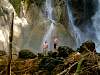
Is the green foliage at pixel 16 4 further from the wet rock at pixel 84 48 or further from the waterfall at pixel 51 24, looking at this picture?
the wet rock at pixel 84 48

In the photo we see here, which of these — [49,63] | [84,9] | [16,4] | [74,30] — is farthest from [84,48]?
[84,9]

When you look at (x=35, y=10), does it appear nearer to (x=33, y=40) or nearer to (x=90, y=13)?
(x=33, y=40)

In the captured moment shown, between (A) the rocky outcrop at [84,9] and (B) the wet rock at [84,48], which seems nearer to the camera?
(B) the wet rock at [84,48]

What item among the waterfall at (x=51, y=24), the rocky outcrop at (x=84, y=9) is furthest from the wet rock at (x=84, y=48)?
the rocky outcrop at (x=84, y=9)

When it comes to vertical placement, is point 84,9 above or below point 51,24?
above

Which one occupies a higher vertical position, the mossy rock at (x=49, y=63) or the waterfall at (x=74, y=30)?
the waterfall at (x=74, y=30)

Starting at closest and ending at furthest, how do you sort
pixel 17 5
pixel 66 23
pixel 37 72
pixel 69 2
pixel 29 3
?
pixel 37 72 < pixel 17 5 < pixel 29 3 < pixel 66 23 < pixel 69 2

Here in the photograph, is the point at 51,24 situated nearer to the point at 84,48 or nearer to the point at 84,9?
the point at 84,9

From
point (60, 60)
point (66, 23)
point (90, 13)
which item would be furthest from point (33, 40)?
point (60, 60)

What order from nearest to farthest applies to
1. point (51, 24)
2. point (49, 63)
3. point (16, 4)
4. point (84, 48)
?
1. point (49, 63)
2. point (84, 48)
3. point (16, 4)
4. point (51, 24)

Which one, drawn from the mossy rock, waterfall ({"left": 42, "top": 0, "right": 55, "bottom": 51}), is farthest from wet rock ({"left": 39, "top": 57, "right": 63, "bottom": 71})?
waterfall ({"left": 42, "top": 0, "right": 55, "bottom": 51})

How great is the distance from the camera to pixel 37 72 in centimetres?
629

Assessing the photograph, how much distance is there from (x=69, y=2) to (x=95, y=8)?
7.42 ft

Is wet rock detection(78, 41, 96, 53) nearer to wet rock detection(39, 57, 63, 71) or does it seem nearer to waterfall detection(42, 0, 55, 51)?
wet rock detection(39, 57, 63, 71)
